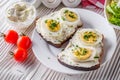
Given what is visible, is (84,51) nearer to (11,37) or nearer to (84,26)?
(84,26)

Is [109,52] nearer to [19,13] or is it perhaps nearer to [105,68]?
[105,68]

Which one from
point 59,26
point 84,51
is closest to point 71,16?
point 59,26

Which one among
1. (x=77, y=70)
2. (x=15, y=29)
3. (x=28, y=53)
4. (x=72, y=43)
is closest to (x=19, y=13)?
(x=15, y=29)

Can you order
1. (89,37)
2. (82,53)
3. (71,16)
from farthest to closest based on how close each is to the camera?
1. (71,16)
2. (89,37)
3. (82,53)

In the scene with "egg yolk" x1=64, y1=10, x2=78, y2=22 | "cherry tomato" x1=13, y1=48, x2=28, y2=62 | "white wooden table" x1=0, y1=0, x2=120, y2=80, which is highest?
"egg yolk" x1=64, y1=10, x2=78, y2=22

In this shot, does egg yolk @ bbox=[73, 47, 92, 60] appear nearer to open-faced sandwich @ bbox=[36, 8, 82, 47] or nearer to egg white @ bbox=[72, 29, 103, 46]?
egg white @ bbox=[72, 29, 103, 46]

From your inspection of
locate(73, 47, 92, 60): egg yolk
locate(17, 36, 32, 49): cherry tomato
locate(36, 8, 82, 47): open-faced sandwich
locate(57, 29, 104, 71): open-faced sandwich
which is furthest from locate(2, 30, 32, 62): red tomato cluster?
locate(73, 47, 92, 60): egg yolk
